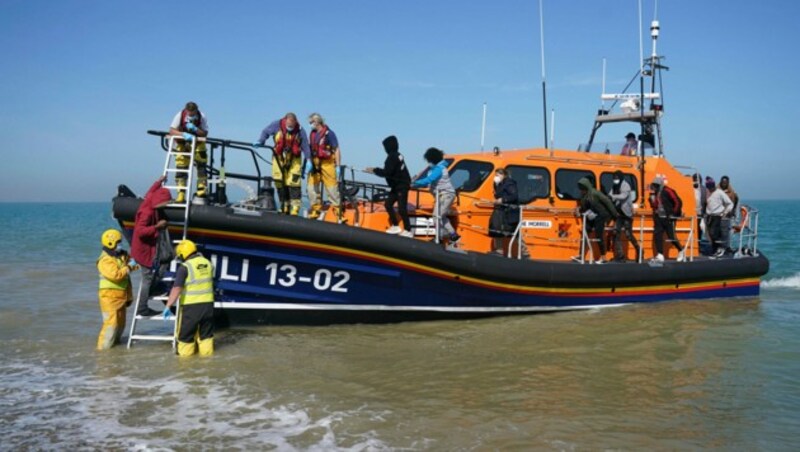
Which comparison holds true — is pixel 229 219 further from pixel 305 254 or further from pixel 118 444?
pixel 118 444

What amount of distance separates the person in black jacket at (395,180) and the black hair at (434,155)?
43cm

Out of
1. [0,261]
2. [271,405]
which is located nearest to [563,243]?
[271,405]

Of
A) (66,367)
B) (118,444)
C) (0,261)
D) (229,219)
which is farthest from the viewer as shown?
(0,261)

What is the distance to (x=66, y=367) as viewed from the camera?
18.7 feet

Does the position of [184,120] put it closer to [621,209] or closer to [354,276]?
[354,276]

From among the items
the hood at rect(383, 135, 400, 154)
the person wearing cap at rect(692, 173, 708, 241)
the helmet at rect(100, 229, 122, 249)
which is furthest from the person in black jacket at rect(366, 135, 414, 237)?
the person wearing cap at rect(692, 173, 708, 241)

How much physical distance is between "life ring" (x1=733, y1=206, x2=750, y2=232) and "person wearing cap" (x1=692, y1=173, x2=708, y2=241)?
52 centimetres

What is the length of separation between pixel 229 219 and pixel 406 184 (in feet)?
6.17

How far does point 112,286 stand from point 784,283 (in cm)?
1251

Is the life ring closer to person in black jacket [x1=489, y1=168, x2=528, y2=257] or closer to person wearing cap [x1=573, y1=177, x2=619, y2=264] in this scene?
person wearing cap [x1=573, y1=177, x2=619, y2=264]

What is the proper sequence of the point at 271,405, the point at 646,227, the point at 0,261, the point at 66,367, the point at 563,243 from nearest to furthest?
the point at 271,405 → the point at 66,367 → the point at 563,243 → the point at 646,227 → the point at 0,261

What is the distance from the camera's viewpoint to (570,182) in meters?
8.38

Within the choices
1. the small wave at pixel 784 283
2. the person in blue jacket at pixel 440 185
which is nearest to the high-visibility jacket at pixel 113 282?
the person in blue jacket at pixel 440 185

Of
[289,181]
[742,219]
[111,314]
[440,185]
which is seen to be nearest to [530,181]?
[440,185]
